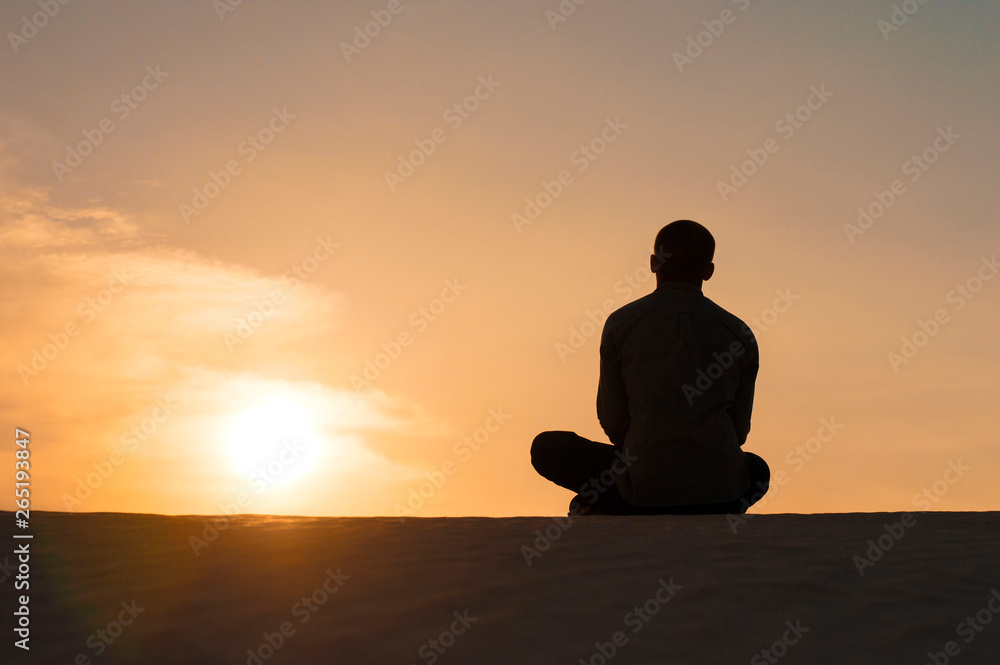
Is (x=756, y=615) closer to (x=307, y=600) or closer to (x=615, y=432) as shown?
(x=307, y=600)

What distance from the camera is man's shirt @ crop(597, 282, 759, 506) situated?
16.0 feet

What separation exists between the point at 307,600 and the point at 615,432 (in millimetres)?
2308

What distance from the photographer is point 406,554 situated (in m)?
4.08

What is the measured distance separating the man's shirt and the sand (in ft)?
0.91

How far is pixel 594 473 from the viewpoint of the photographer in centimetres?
534

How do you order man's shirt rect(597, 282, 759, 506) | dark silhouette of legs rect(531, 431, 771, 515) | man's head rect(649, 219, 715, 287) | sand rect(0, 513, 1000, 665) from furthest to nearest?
dark silhouette of legs rect(531, 431, 771, 515), man's head rect(649, 219, 715, 287), man's shirt rect(597, 282, 759, 506), sand rect(0, 513, 1000, 665)

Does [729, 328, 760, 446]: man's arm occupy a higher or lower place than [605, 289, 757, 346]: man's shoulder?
lower

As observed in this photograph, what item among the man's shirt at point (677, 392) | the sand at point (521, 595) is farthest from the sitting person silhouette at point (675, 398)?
the sand at point (521, 595)

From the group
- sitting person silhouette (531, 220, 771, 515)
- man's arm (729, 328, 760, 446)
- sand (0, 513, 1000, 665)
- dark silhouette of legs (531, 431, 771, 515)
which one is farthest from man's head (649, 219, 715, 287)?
sand (0, 513, 1000, 665)

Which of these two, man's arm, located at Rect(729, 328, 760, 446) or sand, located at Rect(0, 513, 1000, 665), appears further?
man's arm, located at Rect(729, 328, 760, 446)

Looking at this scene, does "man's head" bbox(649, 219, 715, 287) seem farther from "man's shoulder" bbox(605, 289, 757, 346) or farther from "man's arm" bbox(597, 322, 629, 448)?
"man's arm" bbox(597, 322, 629, 448)

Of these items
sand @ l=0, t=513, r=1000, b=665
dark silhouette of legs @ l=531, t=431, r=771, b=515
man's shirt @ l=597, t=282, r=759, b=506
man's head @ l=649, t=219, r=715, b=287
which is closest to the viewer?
sand @ l=0, t=513, r=1000, b=665

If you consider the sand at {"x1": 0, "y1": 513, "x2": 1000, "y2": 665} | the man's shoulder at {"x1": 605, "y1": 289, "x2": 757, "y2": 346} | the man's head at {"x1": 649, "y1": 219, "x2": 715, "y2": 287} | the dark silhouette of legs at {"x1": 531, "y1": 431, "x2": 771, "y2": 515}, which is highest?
the man's head at {"x1": 649, "y1": 219, "x2": 715, "y2": 287}

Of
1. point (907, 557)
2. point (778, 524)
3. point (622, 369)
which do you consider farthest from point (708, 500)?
point (907, 557)
